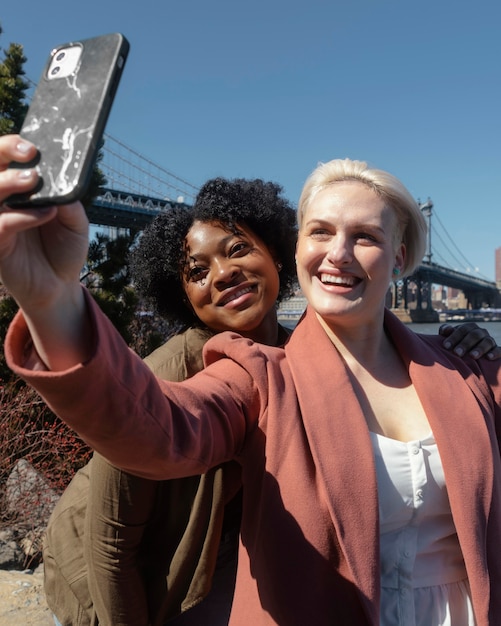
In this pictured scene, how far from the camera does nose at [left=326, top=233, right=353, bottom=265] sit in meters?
1.42

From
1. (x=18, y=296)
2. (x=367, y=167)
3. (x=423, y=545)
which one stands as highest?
(x=367, y=167)

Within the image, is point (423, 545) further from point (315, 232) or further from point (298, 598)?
point (315, 232)

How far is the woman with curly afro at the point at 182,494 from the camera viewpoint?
1.45 metres

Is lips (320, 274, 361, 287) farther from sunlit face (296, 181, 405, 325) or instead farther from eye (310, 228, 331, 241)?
eye (310, 228, 331, 241)

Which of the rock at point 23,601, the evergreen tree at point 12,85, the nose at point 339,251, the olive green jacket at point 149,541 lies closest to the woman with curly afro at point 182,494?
the olive green jacket at point 149,541

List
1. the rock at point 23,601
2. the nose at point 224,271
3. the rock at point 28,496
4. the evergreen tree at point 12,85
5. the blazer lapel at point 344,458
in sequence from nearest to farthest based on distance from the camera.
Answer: the blazer lapel at point 344,458 → the nose at point 224,271 → the rock at point 23,601 → the rock at point 28,496 → the evergreen tree at point 12,85

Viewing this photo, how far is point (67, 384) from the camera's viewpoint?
0.89m

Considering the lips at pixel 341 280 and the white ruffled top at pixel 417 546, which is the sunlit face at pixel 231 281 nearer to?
the lips at pixel 341 280

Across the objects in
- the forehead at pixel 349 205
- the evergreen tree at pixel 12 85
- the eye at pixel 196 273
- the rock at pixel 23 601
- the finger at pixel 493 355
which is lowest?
the rock at pixel 23 601

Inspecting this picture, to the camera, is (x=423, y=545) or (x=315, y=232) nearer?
(x=423, y=545)

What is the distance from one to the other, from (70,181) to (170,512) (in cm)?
101

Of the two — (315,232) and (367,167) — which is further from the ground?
(367,167)

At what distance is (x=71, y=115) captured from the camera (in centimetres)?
82

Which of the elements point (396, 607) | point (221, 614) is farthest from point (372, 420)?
point (221, 614)
